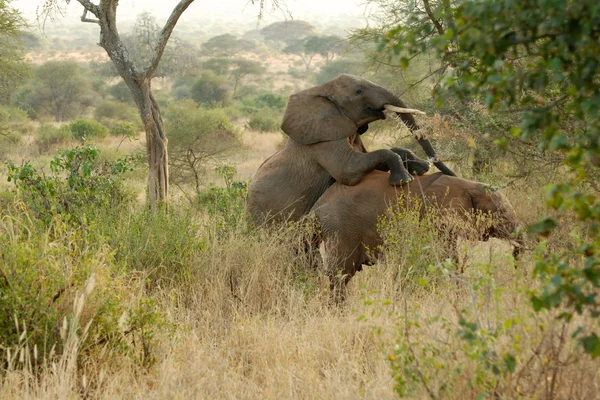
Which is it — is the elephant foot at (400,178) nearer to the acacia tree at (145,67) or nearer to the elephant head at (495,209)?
the elephant head at (495,209)

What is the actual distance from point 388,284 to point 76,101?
95.0ft

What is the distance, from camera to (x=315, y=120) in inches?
237

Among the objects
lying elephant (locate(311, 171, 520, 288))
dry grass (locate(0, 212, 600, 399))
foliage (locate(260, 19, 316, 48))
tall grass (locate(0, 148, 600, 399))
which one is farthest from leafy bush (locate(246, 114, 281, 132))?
foliage (locate(260, 19, 316, 48))

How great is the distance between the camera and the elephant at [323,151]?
587 centimetres

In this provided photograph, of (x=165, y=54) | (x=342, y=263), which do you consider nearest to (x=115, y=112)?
(x=165, y=54)

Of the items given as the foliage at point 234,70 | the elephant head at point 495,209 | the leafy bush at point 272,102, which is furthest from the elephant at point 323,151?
the foliage at point 234,70

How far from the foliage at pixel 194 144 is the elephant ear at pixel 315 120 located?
7359mm

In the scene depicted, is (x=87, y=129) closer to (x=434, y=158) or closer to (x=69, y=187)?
(x=69, y=187)

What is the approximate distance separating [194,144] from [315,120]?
9378mm

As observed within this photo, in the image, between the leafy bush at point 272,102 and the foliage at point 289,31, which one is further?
the foliage at point 289,31

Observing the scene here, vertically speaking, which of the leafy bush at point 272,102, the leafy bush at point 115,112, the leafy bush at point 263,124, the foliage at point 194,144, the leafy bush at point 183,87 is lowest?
the leafy bush at point 183,87

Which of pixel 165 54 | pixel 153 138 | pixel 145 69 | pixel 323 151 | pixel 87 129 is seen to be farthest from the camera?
pixel 165 54

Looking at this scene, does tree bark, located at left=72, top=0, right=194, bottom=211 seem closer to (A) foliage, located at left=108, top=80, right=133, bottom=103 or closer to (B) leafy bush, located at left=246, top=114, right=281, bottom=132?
(B) leafy bush, located at left=246, top=114, right=281, bottom=132

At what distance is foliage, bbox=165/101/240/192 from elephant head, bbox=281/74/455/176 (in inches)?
292
